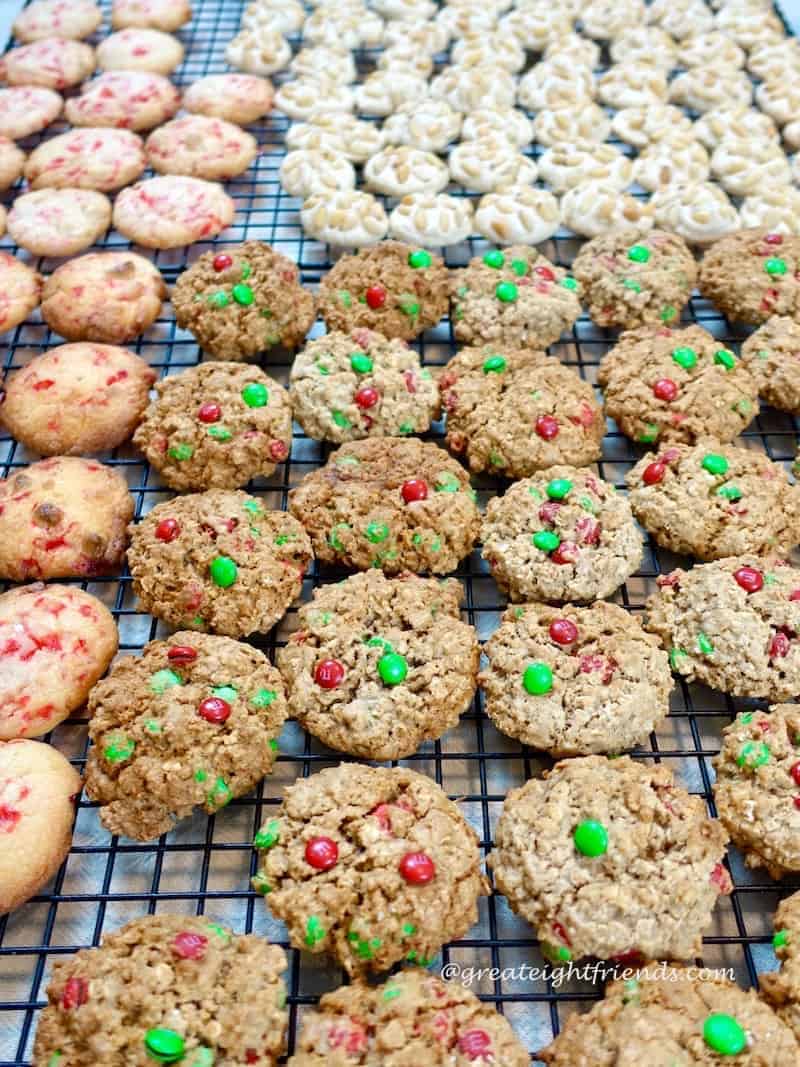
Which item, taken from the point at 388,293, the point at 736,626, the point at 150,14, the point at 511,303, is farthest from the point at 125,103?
the point at 736,626

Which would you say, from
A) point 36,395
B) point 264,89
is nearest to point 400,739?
point 36,395

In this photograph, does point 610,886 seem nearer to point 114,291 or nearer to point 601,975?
point 601,975

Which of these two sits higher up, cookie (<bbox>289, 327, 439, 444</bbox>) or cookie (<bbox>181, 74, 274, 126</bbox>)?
cookie (<bbox>181, 74, 274, 126</bbox>)

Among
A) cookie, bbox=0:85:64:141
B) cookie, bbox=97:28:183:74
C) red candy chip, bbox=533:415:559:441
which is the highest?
cookie, bbox=97:28:183:74

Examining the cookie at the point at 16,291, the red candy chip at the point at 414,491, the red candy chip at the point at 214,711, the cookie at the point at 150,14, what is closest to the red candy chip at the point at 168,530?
the red candy chip at the point at 214,711

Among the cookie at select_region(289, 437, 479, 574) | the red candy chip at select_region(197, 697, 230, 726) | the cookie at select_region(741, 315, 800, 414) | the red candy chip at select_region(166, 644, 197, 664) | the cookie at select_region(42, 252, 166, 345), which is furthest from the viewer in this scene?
the cookie at select_region(42, 252, 166, 345)

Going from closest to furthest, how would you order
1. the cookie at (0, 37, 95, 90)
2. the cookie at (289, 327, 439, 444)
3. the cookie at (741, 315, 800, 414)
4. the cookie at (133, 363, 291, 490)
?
the cookie at (133, 363, 291, 490) → the cookie at (289, 327, 439, 444) → the cookie at (741, 315, 800, 414) → the cookie at (0, 37, 95, 90)

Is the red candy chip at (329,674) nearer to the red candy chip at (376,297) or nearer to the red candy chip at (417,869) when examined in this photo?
the red candy chip at (417,869)

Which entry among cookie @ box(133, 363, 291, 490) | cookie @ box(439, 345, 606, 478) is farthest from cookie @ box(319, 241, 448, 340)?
cookie @ box(133, 363, 291, 490)

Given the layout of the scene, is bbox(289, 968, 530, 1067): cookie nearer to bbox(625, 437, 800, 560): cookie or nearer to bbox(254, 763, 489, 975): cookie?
bbox(254, 763, 489, 975): cookie
